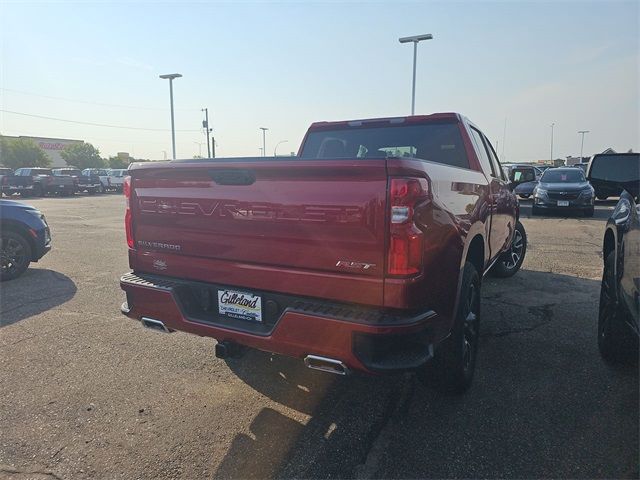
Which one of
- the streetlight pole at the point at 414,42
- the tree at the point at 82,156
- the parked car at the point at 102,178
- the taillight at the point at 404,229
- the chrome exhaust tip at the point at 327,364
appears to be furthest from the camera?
the tree at the point at 82,156

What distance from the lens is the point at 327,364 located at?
227 cm

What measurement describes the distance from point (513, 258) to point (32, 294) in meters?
6.75

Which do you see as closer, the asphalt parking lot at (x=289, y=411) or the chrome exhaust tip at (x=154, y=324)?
the asphalt parking lot at (x=289, y=411)

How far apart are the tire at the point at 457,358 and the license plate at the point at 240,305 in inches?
42.3

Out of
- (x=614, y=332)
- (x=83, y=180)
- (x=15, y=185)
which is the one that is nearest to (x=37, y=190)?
(x=15, y=185)

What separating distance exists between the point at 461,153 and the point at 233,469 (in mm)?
3124

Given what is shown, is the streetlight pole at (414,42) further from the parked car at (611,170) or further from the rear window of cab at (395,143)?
the rear window of cab at (395,143)

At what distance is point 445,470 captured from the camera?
2.29 meters

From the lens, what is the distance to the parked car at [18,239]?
623 cm

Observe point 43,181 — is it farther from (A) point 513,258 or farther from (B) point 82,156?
(B) point 82,156

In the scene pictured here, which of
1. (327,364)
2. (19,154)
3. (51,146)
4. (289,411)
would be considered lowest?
(289,411)

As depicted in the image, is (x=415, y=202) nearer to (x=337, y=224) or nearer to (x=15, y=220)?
(x=337, y=224)

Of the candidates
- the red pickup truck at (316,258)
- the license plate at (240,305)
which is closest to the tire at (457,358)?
the red pickup truck at (316,258)

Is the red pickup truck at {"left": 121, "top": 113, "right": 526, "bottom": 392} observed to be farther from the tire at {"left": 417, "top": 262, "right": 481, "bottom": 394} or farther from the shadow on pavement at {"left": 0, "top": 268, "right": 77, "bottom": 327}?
the shadow on pavement at {"left": 0, "top": 268, "right": 77, "bottom": 327}
